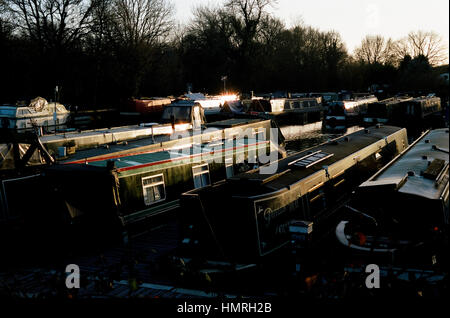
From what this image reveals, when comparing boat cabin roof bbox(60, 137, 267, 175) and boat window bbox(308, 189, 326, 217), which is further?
boat cabin roof bbox(60, 137, 267, 175)

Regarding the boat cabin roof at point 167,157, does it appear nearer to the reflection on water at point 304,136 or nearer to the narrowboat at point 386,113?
the reflection on water at point 304,136

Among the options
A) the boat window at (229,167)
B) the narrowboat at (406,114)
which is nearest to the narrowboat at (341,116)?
the narrowboat at (406,114)

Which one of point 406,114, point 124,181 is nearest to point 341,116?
point 406,114

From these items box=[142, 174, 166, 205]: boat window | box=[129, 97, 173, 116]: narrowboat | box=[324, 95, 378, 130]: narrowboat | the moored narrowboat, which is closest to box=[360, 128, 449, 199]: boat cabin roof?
box=[142, 174, 166, 205]: boat window

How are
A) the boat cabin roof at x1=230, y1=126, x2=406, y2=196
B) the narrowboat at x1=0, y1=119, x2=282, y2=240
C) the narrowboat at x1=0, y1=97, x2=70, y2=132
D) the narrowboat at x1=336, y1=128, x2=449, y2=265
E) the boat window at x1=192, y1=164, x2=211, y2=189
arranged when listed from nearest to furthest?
1. the narrowboat at x1=336, y1=128, x2=449, y2=265
2. the boat cabin roof at x1=230, y1=126, x2=406, y2=196
3. the narrowboat at x1=0, y1=119, x2=282, y2=240
4. the boat window at x1=192, y1=164, x2=211, y2=189
5. the narrowboat at x1=0, y1=97, x2=70, y2=132

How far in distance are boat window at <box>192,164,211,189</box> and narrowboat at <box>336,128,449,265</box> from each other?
17.8ft

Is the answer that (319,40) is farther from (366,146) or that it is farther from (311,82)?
(366,146)

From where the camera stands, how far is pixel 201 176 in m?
13.0

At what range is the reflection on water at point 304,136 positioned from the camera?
29781 mm

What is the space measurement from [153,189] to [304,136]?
24.5 m

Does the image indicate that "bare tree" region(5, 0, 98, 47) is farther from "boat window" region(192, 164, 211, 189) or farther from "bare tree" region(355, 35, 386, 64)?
"bare tree" region(355, 35, 386, 64)

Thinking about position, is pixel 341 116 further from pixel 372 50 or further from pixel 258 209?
pixel 372 50

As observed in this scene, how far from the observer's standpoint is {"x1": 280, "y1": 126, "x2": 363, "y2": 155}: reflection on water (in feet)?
97.7

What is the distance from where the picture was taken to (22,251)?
9.86 m
